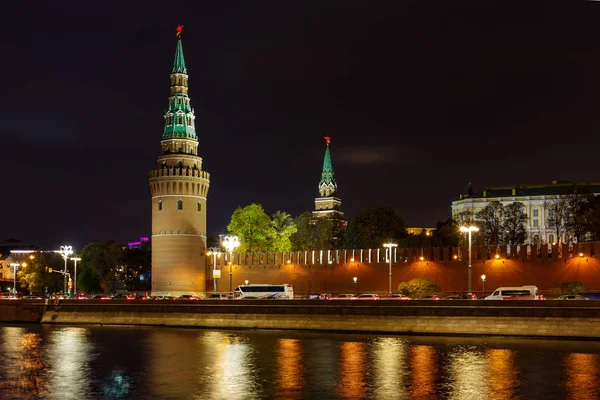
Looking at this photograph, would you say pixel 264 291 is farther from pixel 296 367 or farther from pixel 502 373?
pixel 502 373

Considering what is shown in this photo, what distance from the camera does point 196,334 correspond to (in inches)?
1607

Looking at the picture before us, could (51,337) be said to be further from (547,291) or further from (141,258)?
(141,258)

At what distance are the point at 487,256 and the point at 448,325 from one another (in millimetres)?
22546

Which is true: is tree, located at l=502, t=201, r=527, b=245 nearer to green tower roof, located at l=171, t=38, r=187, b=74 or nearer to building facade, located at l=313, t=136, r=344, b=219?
green tower roof, located at l=171, t=38, r=187, b=74

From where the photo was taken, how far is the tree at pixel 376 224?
265 ft

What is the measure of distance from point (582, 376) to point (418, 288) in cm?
3151

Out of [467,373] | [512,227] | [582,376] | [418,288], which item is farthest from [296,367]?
[512,227]

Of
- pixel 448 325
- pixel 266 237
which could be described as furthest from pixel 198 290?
pixel 448 325

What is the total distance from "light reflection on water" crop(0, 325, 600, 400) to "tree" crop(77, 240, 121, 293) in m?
44.6

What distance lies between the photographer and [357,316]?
39.4m

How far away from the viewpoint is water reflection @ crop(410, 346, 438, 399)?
23.1m

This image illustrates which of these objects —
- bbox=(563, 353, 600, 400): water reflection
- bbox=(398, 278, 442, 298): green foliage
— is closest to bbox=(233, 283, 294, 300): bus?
bbox=(398, 278, 442, 298): green foliage

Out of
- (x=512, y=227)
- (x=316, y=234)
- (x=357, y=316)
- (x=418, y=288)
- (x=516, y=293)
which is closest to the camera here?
(x=357, y=316)

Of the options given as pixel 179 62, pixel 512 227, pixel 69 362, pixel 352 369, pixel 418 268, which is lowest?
pixel 69 362
